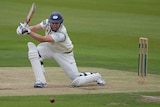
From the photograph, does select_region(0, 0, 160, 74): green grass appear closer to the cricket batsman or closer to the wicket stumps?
the wicket stumps

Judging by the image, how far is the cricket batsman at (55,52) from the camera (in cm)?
1214

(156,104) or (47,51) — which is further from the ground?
(47,51)

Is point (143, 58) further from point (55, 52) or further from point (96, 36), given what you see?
point (96, 36)

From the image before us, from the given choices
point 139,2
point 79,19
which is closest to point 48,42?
point 79,19

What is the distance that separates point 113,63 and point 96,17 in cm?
1283

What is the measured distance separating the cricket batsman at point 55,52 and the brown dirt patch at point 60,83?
172mm

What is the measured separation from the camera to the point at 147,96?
11.2 metres

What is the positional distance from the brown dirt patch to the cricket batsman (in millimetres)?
172

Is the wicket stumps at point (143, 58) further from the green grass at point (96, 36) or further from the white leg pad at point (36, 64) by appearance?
the white leg pad at point (36, 64)

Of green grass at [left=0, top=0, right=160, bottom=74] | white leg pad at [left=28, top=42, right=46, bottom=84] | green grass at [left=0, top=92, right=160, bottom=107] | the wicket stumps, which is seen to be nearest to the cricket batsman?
white leg pad at [left=28, top=42, right=46, bottom=84]

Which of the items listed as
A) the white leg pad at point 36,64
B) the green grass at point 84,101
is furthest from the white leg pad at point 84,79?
the green grass at point 84,101

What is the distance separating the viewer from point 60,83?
42.5ft

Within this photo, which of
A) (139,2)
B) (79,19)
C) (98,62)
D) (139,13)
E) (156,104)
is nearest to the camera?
(156,104)

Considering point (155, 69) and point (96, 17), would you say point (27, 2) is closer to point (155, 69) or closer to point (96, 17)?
point (96, 17)
